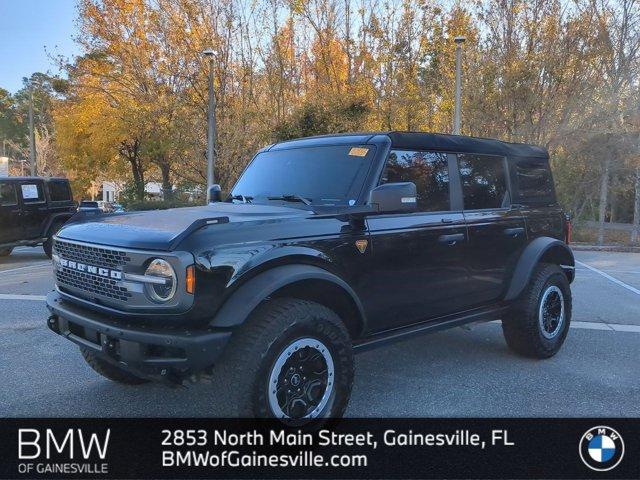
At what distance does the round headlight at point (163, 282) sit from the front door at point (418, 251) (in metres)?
1.32

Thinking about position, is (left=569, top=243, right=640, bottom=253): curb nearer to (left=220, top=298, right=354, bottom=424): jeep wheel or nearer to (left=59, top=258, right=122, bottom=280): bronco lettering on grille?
(left=220, top=298, right=354, bottom=424): jeep wheel

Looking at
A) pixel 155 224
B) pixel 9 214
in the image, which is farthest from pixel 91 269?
pixel 9 214

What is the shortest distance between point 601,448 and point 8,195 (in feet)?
41.0

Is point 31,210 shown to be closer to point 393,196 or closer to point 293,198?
point 293,198

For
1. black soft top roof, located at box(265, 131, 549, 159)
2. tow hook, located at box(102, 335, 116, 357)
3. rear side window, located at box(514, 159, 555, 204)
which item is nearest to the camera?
tow hook, located at box(102, 335, 116, 357)

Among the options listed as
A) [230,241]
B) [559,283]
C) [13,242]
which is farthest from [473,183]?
[13,242]

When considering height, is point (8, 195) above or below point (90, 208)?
above

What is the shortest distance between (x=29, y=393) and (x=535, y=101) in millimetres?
17929

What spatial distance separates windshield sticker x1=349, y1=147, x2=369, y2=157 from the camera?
402 cm

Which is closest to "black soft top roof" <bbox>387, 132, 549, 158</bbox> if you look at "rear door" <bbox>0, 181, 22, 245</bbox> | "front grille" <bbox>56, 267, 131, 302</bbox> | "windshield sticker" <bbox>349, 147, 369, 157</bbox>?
"windshield sticker" <bbox>349, 147, 369, 157</bbox>

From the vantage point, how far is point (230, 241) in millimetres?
3043

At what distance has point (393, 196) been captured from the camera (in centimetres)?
354

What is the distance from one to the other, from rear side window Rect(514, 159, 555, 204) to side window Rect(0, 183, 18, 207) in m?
11.1

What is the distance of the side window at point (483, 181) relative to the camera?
4.59 meters
